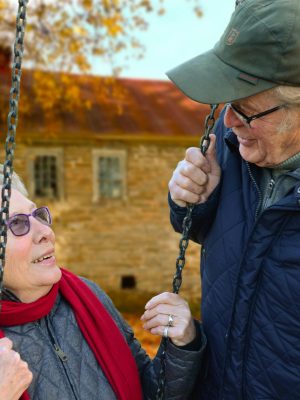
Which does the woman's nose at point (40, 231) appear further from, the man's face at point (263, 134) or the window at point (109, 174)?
the window at point (109, 174)

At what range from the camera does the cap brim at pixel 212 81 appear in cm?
175

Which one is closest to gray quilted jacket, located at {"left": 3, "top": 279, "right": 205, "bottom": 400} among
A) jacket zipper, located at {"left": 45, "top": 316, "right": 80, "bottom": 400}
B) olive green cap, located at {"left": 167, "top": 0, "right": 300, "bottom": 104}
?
jacket zipper, located at {"left": 45, "top": 316, "right": 80, "bottom": 400}

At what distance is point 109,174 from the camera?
13.3 m

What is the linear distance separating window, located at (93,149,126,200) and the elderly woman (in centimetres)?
1109

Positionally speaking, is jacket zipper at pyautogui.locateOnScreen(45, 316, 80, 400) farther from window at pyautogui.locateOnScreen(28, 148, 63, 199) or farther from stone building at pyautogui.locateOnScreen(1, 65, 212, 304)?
window at pyautogui.locateOnScreen(28, 148, 63, 199)

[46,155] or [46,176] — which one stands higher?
[46,155]

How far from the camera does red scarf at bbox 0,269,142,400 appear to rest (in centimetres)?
198

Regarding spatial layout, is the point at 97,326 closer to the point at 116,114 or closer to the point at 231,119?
the point at 231,119

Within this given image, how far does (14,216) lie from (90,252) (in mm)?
11465

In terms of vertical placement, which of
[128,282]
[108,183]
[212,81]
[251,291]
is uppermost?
[212,81]

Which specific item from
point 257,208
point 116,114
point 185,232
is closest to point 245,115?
point 257,208

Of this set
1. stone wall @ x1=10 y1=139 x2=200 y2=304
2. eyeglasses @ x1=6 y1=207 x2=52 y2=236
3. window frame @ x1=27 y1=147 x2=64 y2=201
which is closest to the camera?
eyeglasses @ x1=6 y1=207 x2=52 y2=236

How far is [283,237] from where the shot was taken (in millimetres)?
1796

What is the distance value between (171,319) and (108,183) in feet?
37.4
